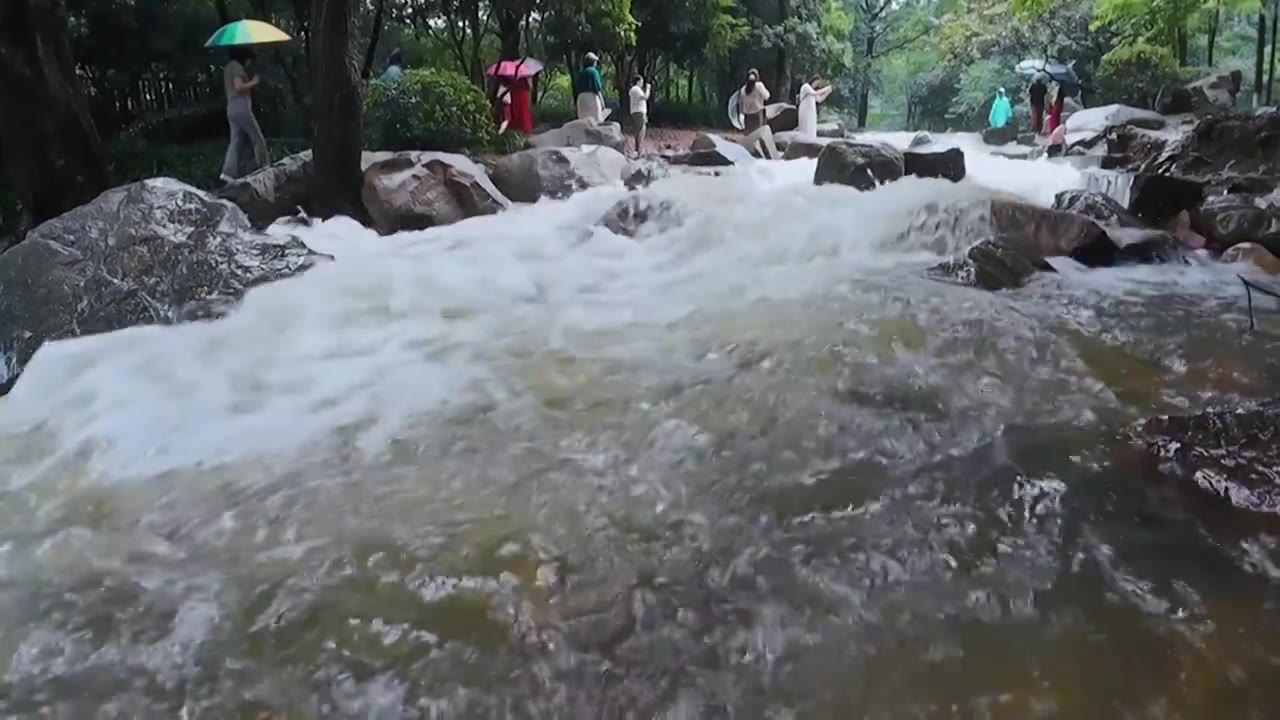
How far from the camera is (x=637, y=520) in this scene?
3.10 m

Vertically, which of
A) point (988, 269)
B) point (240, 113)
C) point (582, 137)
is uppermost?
point (240, 113)

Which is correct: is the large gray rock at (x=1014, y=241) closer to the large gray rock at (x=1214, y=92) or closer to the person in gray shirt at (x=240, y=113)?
the person in gray shirt at (x=240, y=113)

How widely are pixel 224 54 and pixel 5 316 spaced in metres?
10.9

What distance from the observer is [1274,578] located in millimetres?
2615

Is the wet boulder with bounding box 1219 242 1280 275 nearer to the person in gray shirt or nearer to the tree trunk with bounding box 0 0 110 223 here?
the person in gray shirt

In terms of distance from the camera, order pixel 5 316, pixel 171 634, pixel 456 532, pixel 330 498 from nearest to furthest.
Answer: pixel 171 634, pixel 456 532, pixel 330 498, pixel 5 316

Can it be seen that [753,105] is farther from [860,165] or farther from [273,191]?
[273,191]

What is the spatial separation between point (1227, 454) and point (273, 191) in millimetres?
8813

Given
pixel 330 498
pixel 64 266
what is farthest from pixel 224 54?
pixel 330 498

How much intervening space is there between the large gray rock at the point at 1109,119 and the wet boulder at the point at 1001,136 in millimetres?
2820

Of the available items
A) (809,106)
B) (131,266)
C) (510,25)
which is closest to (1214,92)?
(809,106)

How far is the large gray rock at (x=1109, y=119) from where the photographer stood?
16.3 metres

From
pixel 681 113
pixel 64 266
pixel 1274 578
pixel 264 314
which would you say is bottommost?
pixel 1274 578

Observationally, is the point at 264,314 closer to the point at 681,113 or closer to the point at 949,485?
the point at 949,485
